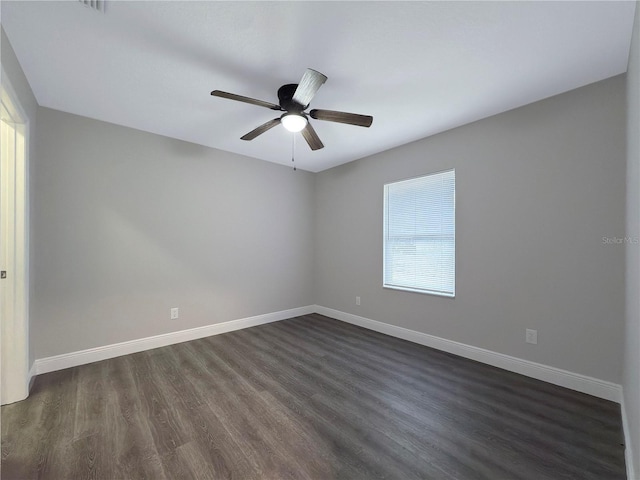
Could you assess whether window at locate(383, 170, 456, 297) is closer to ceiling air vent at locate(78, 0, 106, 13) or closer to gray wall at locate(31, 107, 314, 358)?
gray wall at locate(31, 107, 314, 358)

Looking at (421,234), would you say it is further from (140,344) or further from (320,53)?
(140,344)

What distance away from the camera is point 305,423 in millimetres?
1799

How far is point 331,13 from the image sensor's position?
151cm

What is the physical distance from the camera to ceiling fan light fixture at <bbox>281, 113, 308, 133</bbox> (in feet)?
6.97

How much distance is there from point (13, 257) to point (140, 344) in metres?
1.45

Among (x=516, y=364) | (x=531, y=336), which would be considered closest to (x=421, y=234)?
(x=531, y=336)

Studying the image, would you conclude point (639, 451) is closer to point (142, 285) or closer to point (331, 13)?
point (331, 13)

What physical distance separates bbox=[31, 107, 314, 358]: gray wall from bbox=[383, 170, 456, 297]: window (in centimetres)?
170

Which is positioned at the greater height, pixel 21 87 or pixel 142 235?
pixel 21 87

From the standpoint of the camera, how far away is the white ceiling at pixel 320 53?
1.51 m

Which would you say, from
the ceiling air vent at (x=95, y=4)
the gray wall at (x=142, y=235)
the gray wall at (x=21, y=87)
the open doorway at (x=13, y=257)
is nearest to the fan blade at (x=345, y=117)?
the ceiling air vent at (x=95, y=4)

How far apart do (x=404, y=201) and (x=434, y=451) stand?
8.80ft

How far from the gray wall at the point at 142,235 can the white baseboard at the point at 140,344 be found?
0.24ft

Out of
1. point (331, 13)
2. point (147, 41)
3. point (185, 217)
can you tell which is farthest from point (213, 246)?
point (331, 13)
